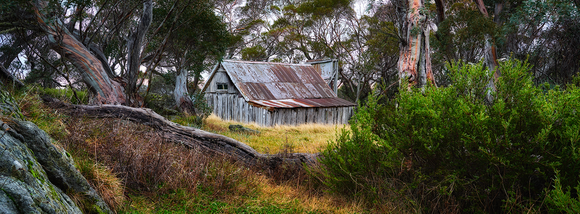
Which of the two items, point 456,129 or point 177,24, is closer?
point 456,129

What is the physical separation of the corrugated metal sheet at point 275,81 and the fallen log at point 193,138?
12020 millimetres

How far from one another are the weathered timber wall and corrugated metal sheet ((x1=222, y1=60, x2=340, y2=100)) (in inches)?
37.8

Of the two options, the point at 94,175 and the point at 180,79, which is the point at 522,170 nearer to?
the point at 94,175

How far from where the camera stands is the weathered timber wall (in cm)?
1914

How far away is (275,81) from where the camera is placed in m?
22.8

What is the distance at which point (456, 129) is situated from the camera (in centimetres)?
471

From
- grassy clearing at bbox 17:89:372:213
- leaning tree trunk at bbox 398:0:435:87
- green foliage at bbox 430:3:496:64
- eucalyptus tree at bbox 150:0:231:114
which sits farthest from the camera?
green foliage at bbox 430:3:496:64

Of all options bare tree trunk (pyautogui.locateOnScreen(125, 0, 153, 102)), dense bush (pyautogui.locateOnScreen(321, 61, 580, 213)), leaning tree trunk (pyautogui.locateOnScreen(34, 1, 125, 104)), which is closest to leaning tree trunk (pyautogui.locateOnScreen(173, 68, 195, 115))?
bare tree trunk (pyautogui.locateOnScreen(125, 0, 153, 102))

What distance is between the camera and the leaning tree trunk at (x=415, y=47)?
11.3 metres

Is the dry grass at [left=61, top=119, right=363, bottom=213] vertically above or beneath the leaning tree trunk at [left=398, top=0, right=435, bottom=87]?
beneath

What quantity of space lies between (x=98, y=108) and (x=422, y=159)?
23.7 feet

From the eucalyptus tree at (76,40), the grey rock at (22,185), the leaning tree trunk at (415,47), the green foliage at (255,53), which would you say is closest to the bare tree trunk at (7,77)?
the eucalyptus tree at (76,40)

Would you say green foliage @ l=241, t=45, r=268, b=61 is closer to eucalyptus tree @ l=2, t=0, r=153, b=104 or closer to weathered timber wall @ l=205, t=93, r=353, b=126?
weathered timber wall @ l=205, t=93, r=353, b=126

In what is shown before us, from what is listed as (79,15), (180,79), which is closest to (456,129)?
(79,15)
